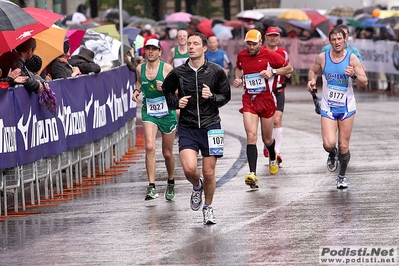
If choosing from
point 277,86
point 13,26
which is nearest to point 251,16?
point 277,86

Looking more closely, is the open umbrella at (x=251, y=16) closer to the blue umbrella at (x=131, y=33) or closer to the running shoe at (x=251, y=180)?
the blue umbrella at (x=131, y=33)

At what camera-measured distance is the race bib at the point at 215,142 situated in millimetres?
11602

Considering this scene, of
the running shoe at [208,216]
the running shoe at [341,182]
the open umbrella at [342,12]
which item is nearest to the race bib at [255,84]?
the running shoe at [341,182]

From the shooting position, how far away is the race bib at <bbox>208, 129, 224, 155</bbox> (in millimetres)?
11602

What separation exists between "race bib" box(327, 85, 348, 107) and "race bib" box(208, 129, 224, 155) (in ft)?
9.26

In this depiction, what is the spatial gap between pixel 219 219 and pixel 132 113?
8.78 m

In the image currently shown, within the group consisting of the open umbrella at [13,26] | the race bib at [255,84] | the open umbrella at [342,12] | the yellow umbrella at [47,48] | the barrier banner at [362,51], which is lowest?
the barrier banner at [362,51]

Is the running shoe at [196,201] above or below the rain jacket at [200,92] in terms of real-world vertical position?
below

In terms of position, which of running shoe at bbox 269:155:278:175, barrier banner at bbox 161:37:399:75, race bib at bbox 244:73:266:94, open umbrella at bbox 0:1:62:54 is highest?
open umbrella at bbox 0:1:62:54

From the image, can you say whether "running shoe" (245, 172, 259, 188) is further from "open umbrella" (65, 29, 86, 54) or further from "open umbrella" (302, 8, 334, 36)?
"open umbrella" (302, 8, 334, 36)

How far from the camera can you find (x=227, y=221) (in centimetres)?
1167

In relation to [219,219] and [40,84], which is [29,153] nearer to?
[40,84]

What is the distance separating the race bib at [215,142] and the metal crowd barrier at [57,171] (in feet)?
8.12

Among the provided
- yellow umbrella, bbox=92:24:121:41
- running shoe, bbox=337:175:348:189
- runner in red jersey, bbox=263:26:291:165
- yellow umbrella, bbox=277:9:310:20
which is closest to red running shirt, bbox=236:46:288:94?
runner in red jersey, bbox=263:26:291:165
